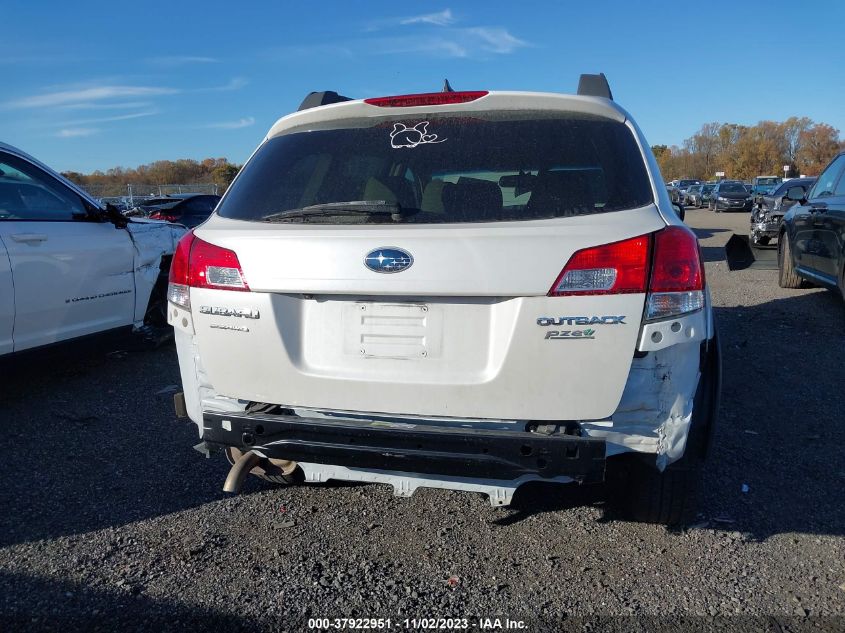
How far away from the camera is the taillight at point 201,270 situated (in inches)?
105

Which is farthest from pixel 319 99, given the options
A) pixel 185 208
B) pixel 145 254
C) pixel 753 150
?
pixel 753 150

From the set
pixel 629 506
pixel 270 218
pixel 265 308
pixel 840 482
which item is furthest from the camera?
pixel 840 482

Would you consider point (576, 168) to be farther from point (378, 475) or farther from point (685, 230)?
point (378, 475)

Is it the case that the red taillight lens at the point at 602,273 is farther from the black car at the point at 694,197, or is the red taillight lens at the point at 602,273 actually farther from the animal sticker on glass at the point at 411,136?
the black car at the point at 694,197

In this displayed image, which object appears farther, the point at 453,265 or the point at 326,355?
the point at 326,355

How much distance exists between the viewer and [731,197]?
39.1m

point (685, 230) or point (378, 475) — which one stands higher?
point (685, 230)

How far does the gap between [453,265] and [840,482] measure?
8.67 feet

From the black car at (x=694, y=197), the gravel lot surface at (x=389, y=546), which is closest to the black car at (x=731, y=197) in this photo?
the black car at (x=694, y=197)

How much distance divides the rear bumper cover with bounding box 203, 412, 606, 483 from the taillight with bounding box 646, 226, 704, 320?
0.52 meters

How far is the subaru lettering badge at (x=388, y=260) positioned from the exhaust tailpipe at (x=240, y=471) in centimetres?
105

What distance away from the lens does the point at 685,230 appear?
8.36 feet

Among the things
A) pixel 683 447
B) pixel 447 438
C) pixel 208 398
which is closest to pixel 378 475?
pixel 447 438

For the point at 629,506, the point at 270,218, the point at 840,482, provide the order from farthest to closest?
the point at 840,482
the point at 629,506
the point at 270,218
